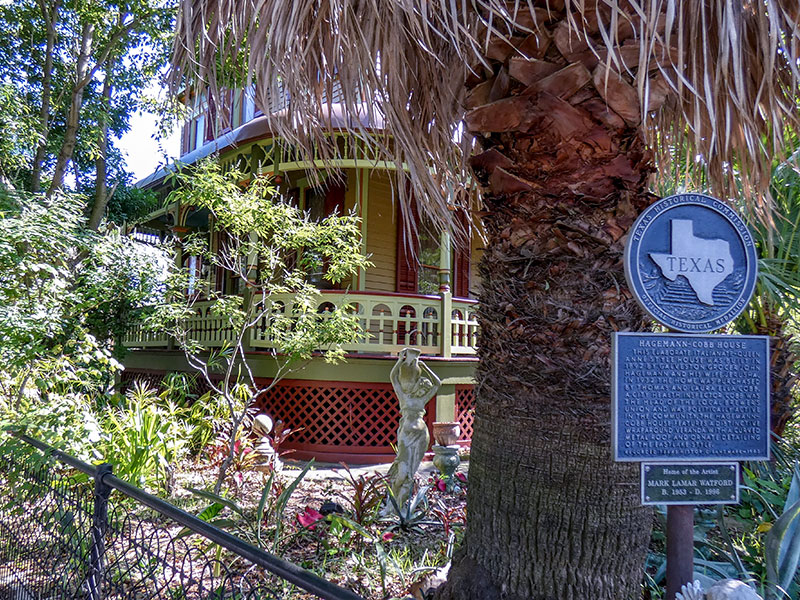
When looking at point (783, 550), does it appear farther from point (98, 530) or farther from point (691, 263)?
point (98, 530)

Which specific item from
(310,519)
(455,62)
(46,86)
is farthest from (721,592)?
(46,86)

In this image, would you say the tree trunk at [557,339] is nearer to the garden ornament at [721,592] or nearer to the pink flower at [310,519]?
the garden ornament at [721,592]

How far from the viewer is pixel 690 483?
7.88ft

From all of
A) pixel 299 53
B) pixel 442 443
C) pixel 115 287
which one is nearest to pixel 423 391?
pixel 442 443

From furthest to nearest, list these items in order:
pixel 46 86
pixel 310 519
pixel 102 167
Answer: pixel 102 167 → pixel 46 86 → pixel 310 519

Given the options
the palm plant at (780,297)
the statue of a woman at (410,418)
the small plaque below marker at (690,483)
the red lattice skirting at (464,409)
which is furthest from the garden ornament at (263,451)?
the palm plant at (780,297)

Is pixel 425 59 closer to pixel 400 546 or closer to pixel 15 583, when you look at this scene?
pixel 400 546

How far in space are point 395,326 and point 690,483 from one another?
725 cm

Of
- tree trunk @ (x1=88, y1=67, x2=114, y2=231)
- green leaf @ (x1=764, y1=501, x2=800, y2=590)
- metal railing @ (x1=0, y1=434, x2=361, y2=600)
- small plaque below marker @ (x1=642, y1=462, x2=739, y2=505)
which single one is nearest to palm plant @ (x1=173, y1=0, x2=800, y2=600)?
small plaque below marker @ (x1=642, y1=462, x2=739, y2=505)

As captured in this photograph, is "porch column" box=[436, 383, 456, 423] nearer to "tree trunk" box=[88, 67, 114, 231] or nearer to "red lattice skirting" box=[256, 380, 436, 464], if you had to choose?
"red lattice skirting" box=[256, 380, 436, 464]

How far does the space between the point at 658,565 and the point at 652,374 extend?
2.02 metres

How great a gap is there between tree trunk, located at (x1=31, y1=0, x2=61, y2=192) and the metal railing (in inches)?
308

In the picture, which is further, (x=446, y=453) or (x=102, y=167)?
(x=102, y=167)

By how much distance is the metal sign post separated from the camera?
7.87 ft
